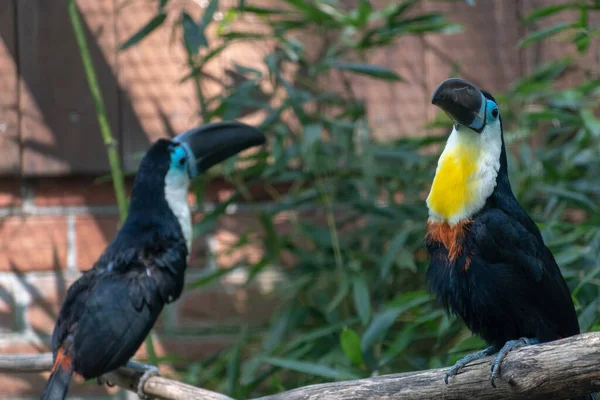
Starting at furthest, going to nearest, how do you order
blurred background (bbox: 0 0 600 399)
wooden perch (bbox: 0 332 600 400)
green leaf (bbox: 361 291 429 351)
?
blurred background (bbox: 0 0 600 399), green leaf (bbox: 361 291 429 351), wooden perch (bbox: 0 332 600 400)

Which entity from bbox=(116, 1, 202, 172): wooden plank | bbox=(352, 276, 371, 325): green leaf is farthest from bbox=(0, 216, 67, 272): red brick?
bbox=(352, 276, 371, 325): green leaf

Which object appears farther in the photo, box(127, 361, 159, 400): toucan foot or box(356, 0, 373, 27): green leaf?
box(356, 0, 373, 27): green leaf

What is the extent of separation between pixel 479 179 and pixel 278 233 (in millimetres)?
851

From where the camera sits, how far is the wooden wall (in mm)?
1900

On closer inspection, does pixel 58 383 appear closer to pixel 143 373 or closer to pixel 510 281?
pixel 143 373

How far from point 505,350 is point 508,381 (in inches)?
3.1

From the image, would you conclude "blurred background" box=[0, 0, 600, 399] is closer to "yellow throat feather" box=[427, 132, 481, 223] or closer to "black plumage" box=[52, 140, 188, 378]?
"black plumage" box=[52, 140, 188, 378]

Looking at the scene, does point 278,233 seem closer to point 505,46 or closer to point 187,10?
point 187,10

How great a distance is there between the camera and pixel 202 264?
6.34 ft

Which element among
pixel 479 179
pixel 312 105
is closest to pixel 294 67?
pixel 312 105

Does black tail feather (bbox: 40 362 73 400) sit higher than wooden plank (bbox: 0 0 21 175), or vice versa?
wooden plank (bbox: 0 0 21 175)

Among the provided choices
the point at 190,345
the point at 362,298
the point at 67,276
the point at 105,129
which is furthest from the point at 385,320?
the point at 67,276

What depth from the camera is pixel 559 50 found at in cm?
200

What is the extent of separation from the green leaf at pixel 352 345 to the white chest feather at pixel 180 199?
431 millimetres
